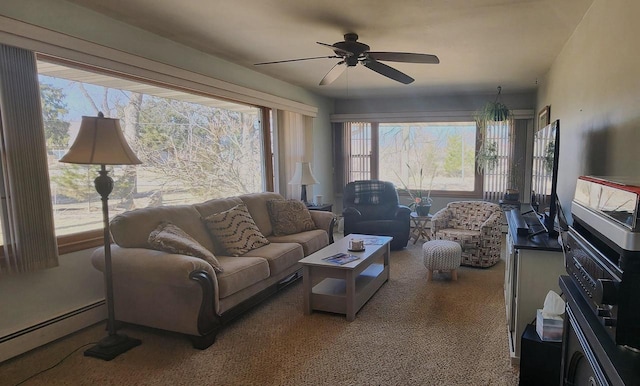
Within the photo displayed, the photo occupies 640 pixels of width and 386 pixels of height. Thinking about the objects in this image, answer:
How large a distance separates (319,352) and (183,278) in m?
1.03

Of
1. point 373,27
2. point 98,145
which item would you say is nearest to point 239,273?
point 98,145

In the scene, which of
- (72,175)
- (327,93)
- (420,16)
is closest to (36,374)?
(72,175)

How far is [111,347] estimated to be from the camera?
8.34 feet

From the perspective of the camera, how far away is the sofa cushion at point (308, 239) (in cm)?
392

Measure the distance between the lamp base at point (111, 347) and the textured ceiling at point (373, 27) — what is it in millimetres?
2343

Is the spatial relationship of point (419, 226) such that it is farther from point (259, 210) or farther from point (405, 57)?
point (405, 57)

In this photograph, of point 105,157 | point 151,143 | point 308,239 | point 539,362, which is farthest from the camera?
point 308,239

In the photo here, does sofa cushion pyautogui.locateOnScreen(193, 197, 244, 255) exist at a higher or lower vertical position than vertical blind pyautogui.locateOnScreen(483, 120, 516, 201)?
lower

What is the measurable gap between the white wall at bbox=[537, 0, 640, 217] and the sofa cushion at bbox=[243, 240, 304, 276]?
237cm

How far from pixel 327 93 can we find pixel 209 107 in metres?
2.54

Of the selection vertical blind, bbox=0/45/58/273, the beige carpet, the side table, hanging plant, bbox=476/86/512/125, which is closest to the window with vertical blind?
hanging plant, bbox=476/86/512/125

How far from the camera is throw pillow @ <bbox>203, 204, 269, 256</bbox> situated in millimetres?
3428

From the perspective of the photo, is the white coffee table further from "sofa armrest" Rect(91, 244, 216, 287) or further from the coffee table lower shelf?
"sofa armrest" Rect(91, 244, 216, 287)

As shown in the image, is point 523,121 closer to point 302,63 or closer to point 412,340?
point 302,63
